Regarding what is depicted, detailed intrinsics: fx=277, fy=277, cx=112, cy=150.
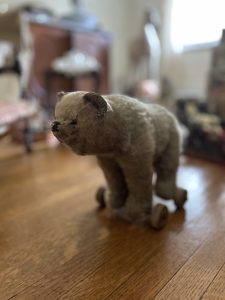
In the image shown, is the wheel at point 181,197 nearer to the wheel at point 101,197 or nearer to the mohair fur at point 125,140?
the mohair fur at point 125,140

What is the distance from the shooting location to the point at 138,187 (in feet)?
2.84

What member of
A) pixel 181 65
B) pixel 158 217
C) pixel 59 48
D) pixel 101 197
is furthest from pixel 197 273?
pixel 181 65

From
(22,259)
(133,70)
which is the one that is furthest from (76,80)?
(22,259)

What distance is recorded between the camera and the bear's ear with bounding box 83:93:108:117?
2.26 ft

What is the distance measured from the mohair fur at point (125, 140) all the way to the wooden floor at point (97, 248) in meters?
0.10

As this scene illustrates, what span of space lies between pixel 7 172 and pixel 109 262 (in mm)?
917

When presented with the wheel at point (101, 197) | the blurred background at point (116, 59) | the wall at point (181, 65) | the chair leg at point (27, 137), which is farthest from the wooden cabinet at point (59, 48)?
the wheel at point (101, 197)

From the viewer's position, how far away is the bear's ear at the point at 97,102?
688 mm

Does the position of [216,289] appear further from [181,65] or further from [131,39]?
[131,39]

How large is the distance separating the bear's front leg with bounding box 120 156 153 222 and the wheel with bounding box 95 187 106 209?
124 mm

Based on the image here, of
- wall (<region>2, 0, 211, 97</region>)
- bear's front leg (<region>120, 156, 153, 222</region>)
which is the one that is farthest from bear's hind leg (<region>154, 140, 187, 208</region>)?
wall (<region>2, 0, 211, 97</region>)

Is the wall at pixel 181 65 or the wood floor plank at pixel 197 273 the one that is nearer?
the wood floor plank at pixel 197 273

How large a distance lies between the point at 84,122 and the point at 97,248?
363 mm

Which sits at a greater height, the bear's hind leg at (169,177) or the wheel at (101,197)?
the bear's hind leg at (169,177)
